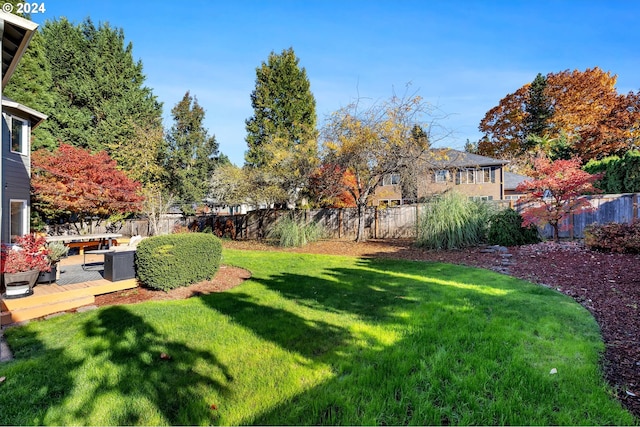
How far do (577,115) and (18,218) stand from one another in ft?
127

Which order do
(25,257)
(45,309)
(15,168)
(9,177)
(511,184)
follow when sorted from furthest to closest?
(511,184) < (15,168) < (9,177) < (25,257) < (45,309)

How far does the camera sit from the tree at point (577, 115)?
24938 millimetres

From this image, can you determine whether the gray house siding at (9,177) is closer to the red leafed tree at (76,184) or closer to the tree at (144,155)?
the red leafed tree at (76,184)

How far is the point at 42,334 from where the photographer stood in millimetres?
3756

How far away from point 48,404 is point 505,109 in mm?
41160

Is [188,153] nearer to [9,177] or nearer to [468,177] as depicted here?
[9,177]

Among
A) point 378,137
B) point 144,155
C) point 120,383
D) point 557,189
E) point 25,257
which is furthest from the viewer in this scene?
point 144,155

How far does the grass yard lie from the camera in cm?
212

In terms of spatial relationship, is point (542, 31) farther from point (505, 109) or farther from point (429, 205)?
point (505, 109)

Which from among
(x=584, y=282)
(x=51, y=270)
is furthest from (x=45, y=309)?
(x=584, y=282)

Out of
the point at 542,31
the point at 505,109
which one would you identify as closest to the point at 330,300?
the point at 542,31

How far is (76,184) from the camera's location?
12.9 meters

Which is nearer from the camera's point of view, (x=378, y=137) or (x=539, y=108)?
(x=378, y=137)

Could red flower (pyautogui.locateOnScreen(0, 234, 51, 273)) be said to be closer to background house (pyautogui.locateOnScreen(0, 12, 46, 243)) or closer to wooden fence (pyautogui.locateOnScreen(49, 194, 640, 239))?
background house (pyautogui.locateOnScreen(0, 12, 46, 243))
